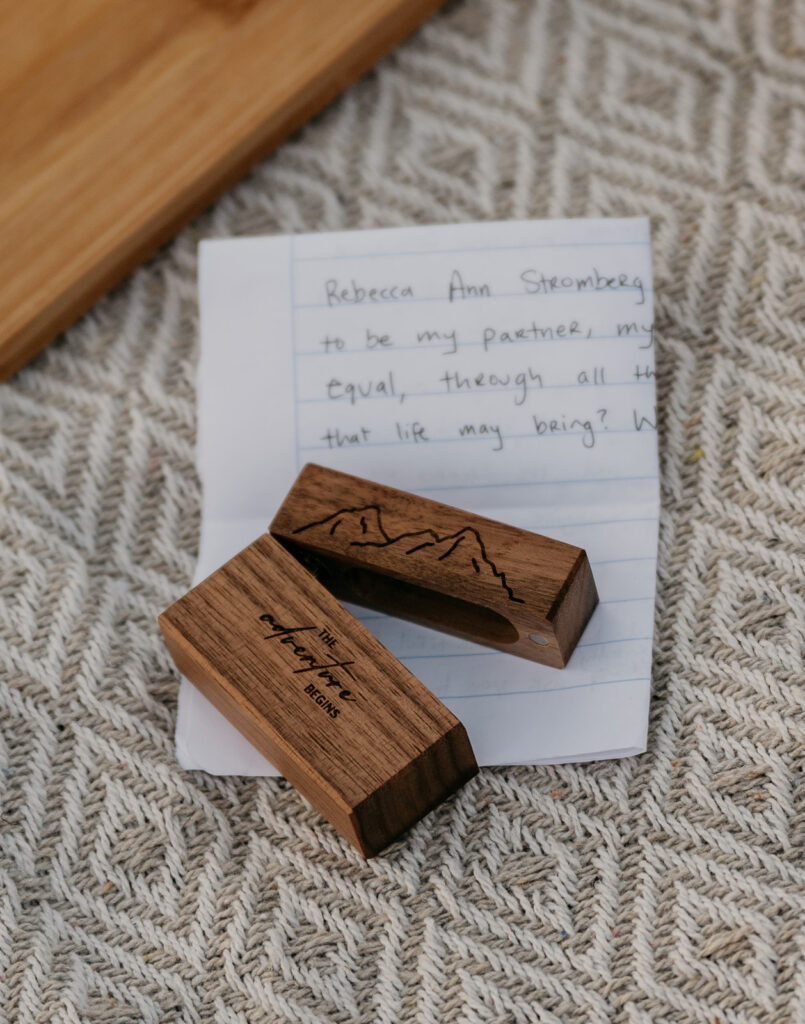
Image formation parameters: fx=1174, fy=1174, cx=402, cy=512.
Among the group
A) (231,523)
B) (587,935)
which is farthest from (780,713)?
(231,523)

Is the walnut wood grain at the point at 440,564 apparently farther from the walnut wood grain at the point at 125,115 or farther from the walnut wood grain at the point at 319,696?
the walnut wood grain at the point at 125,115

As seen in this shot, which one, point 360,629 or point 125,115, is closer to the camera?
point 360,629

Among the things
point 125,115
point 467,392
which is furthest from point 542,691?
point 125,115

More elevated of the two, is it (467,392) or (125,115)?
(125,115)

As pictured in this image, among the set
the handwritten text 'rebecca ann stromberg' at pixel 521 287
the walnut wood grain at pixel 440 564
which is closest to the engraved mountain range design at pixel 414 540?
the walnut wood grain at pixel 440 564

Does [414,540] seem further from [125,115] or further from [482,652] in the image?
[125,115]

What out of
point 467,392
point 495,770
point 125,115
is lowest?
point 495,770

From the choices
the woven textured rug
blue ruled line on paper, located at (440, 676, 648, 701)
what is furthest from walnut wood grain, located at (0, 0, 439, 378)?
blue ruled line on paper, located at (440, 676, 648, 701)
